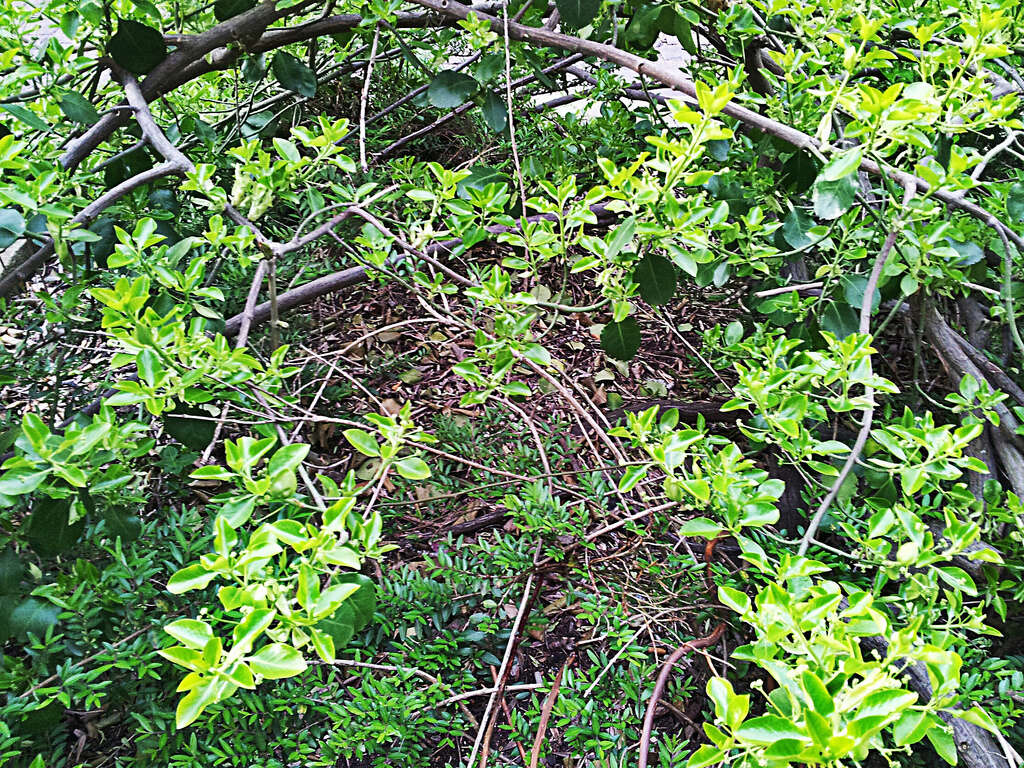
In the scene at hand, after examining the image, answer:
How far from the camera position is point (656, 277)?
1.22 metres

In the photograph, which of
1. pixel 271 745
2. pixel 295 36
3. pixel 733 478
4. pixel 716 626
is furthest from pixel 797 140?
pixel 271 745

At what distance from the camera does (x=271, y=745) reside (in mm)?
1203

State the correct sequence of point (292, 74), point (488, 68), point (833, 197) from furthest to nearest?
point (292, 74)
point (488, 68)
point (833, 197)

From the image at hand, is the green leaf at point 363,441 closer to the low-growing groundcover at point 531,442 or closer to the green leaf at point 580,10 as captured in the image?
the low-growing groundcover at point 531,442

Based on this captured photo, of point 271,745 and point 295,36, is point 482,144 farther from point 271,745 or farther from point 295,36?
point 271,745

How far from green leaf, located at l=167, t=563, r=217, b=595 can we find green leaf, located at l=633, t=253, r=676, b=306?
0.80m

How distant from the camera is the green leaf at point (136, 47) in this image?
4.83 ft

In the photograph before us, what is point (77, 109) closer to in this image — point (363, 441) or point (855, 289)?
point (363, 441)

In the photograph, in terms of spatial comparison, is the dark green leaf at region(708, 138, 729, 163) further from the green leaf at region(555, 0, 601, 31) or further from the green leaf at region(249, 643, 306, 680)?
the green leaf at region(249, 643, 306, 680)

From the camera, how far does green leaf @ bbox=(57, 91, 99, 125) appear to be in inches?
55.6

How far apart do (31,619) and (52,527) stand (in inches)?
6.7

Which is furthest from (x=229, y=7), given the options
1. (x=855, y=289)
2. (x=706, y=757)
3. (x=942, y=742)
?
(x=942, y=742)

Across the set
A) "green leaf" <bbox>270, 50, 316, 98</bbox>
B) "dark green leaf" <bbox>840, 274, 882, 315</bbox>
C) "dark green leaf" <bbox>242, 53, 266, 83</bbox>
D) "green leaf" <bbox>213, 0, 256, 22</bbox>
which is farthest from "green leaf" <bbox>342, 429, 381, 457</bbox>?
"dark green leaf" <bbox>242, 53, 266, 83</bbox>

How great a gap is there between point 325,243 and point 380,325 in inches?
12.1
